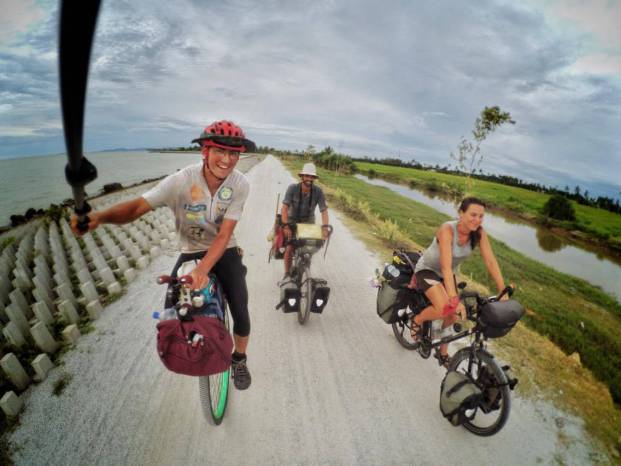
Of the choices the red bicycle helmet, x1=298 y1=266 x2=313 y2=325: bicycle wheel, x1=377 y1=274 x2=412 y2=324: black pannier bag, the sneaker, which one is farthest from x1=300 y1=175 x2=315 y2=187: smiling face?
the sneaker

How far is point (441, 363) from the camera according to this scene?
3523 mm

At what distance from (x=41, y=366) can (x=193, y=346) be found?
2.32 meters

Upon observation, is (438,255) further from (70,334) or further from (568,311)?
(568,311)

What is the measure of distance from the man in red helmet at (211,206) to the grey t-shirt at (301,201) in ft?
7.08

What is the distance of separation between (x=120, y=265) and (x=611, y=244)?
1245 inches

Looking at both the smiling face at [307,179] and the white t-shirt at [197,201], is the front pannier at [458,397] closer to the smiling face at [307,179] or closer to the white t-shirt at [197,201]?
the white t-shirt at [197,201]

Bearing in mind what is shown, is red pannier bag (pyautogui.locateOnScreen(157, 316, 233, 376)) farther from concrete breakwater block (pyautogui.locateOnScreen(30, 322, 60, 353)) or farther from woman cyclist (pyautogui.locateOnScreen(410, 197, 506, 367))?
concrete breakwater block (pyautogui.locateOnScreen(30, 322, 60, 353))

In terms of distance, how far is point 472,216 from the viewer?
2965 mm

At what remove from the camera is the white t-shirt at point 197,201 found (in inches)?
92.7

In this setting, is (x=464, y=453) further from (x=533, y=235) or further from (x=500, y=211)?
(x=500, y=211)

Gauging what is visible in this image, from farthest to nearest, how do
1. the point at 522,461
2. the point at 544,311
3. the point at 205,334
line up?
the point at 544,311
the point at 522,461
the point at 205,334

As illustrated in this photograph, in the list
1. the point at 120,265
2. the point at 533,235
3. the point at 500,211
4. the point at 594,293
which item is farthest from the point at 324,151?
the point at 120,265

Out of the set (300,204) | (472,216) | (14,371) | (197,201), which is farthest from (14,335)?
(472,216)

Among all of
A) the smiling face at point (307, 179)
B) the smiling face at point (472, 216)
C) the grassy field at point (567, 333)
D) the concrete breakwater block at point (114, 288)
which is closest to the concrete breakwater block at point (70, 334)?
the concrete breakwater block at point (114, 288)
